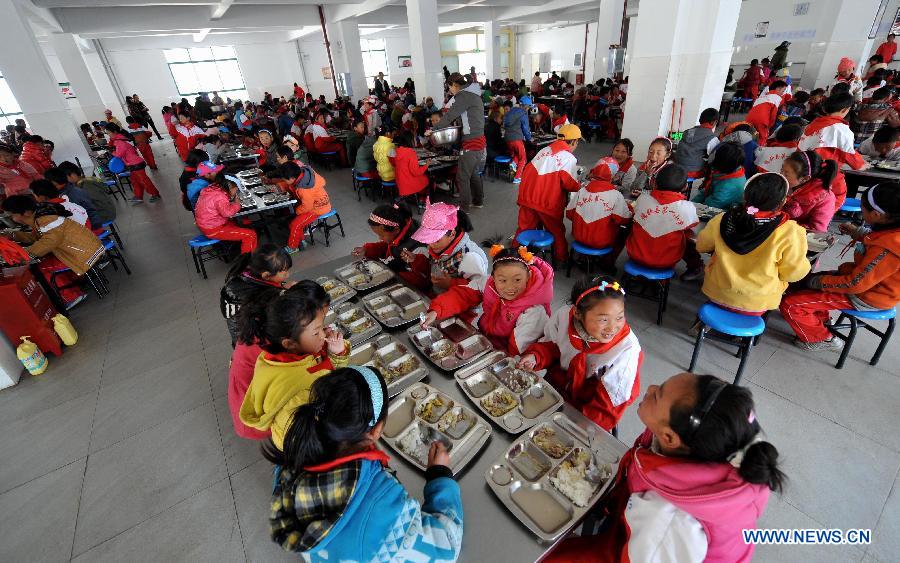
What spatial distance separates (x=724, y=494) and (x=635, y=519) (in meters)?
0.26

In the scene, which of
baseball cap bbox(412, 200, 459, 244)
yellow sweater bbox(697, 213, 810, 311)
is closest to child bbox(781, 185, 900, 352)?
yellow sweater bbox(697, 213, 810, 311)

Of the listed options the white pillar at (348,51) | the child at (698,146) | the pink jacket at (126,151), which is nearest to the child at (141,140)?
the pink jacket at (126,151)

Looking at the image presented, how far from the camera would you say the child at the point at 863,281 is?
2.34m

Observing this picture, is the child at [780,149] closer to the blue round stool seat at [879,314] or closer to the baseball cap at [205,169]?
the blue round stool seat at [879,314]

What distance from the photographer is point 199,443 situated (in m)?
2.60

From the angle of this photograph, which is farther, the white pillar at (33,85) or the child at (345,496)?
the white pillar at (33,85)

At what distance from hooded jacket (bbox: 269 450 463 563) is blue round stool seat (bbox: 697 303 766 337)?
7.09ft

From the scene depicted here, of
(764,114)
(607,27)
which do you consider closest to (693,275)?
(764,114)

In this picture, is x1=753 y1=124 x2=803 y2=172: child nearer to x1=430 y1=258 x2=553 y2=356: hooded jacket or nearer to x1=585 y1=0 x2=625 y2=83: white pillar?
x1=430 y1=258 x2=553 y2=356: hooded jacket

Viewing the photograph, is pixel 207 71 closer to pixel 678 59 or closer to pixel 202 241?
pixel 202 241

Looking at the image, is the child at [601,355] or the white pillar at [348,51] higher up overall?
the white pillar at [348,51]

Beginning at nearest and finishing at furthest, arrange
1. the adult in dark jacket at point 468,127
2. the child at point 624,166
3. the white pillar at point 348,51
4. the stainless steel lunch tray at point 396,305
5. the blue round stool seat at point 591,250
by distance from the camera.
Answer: the stainless steel lunch tray at point 396,305, the blue round stool seat at point 591,250, the child at point 624,166, the adult in dark jacket at point 468,127, the white pillar at point 348,51

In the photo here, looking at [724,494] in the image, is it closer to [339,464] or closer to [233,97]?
[339,464]

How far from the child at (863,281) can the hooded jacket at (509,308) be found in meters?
2.01
